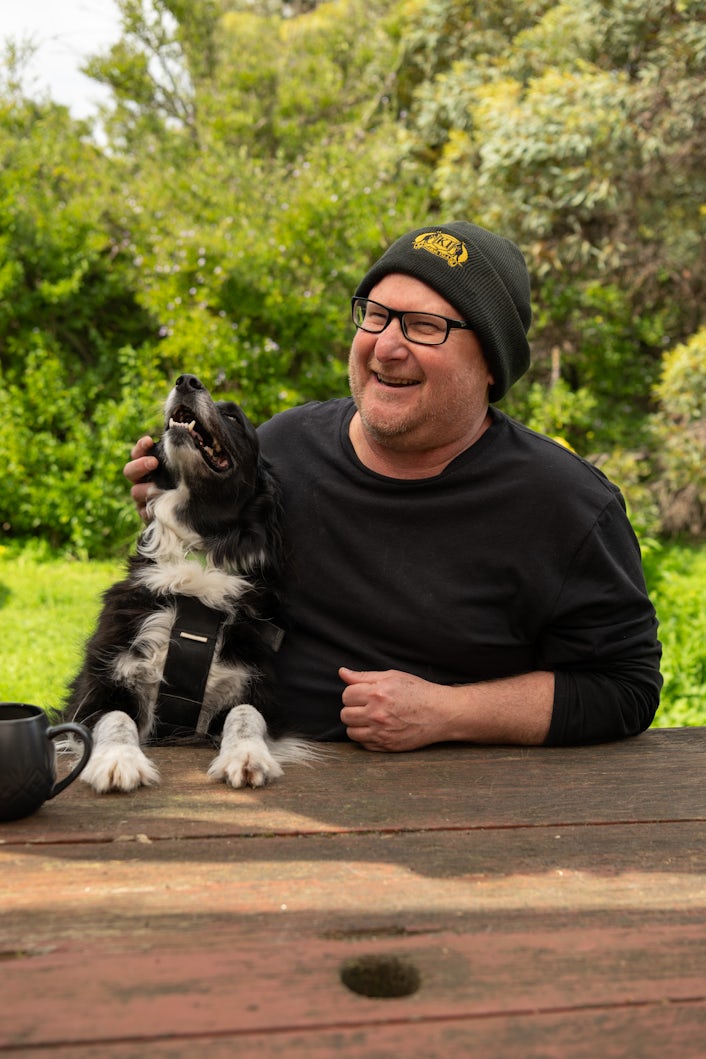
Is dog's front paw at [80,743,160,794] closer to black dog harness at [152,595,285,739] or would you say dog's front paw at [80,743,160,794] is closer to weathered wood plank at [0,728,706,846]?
weathered wood plank at [0,728,706,846]

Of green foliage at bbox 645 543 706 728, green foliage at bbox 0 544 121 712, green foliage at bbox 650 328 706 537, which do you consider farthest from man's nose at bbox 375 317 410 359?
green foliage at bbox 650 328 706 537

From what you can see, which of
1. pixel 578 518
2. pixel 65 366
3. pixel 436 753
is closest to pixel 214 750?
pixel 436 753

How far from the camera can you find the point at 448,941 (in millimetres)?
1276

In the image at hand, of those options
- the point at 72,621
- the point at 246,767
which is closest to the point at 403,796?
the point at 246,767

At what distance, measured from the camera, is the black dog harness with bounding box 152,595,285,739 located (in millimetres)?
2395

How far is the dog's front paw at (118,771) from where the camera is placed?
1813 mm

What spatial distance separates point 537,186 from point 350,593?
578cm

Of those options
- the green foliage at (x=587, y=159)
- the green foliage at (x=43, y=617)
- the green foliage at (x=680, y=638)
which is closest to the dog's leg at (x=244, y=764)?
the green foliage at (x=43, y=617)

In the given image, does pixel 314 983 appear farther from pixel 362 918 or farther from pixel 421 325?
pixel 421 325

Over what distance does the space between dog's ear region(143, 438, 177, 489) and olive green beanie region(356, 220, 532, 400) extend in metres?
0.67

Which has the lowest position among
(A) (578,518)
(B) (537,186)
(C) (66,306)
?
(A) (578,518)

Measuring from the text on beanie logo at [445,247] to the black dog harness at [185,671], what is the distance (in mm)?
1000

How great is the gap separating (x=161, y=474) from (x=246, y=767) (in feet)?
3.51

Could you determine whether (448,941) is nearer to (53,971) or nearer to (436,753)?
(53,971)
